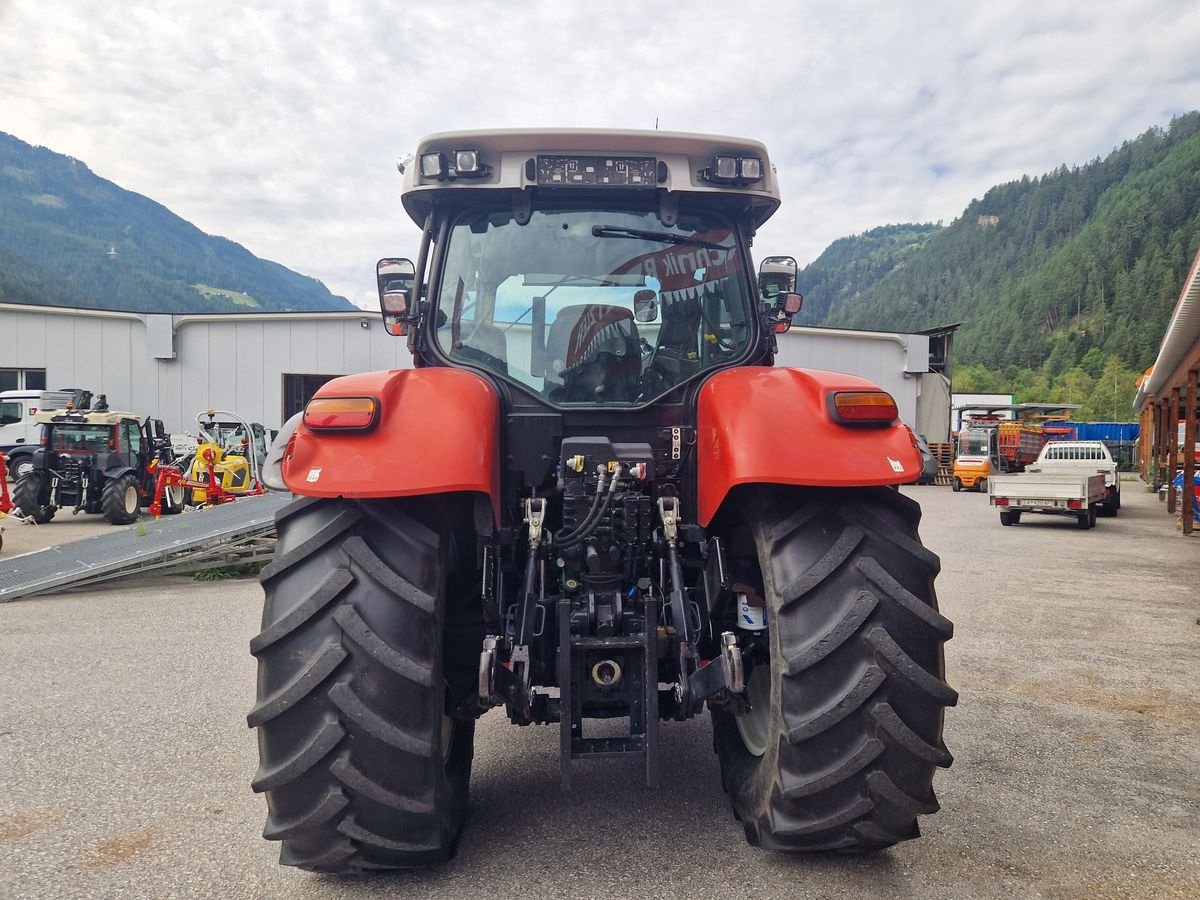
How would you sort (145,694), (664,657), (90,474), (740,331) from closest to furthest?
(664,657)
(740,331)
(145,694)
(90,474)

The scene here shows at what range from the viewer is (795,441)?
8.29ft

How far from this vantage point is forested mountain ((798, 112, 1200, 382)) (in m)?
95.6

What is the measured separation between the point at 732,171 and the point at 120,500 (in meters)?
13.7

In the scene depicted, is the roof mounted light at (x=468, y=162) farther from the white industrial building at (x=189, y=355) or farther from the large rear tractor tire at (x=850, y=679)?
the white industrial building at (x=189, y=355)

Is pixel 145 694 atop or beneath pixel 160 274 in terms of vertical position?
beneath

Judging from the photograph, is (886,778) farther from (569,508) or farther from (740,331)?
Result: (740,331)

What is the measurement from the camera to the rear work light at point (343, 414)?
245 cm

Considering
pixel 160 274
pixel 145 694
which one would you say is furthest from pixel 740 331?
pixel 160 274

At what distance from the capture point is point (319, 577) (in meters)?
2.42

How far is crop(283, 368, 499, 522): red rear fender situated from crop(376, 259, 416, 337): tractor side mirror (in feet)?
2.43

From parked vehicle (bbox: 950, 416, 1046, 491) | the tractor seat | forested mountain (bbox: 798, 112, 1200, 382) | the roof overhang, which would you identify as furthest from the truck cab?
forested mountain (bbox: 798, 112, 1200, 382)

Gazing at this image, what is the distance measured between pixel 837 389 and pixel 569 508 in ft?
3.01

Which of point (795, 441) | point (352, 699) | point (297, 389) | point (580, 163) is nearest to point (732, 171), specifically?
point (580, 163)

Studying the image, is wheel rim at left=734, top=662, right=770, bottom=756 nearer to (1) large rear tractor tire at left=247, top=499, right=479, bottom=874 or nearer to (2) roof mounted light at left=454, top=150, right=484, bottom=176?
(1) large rear tractor tire at left=247, top=499, right=479, bottom=874
